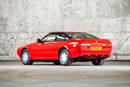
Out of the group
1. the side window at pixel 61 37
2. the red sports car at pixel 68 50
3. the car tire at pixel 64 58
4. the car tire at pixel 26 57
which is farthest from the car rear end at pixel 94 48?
the car tire at pixel 26 57

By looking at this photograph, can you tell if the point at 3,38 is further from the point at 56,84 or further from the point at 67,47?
the point at 56,84

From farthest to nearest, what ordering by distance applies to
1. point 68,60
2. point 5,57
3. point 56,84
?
point 5,57 → point 68,60 → point 56,84

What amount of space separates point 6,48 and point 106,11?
5.70 meters

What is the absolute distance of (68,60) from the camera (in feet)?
49.1

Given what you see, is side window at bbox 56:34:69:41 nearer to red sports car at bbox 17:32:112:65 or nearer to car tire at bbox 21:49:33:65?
red sports car at bbox 17:32:112:65

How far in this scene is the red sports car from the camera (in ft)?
48.2

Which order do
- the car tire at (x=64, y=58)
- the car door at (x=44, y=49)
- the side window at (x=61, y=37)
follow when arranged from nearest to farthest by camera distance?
1. the car tire at (x=64, y=58)
2. the side window at (x=61, y=37)
3. the car door at (x=44, y=49)

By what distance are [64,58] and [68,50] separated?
438mm

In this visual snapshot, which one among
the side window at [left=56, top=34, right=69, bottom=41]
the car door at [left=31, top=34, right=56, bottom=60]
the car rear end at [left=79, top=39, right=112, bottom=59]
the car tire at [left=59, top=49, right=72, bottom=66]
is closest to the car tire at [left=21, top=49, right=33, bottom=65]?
the car door at [left=31, top=34, right=56, bottom=60]

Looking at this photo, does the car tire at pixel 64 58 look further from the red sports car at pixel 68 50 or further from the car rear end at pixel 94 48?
the car rear end at pixel 94 48

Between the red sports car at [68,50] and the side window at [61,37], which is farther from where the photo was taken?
the side window at [61,37]

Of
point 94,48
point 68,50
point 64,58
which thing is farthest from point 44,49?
point 94,48

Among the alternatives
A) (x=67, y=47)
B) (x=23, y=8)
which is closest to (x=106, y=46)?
(x=67, y=47)

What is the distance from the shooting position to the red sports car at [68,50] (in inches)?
579
